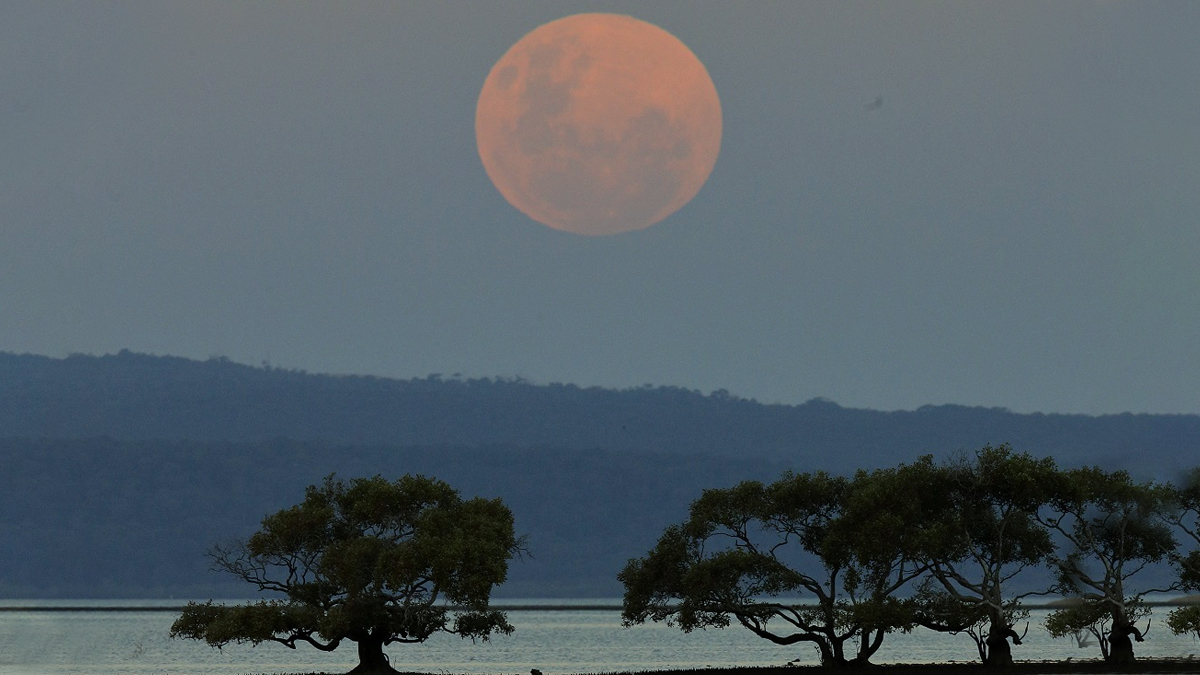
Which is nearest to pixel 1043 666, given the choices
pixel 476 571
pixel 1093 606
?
pixel 1093 606

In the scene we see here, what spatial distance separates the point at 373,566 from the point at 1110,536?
37.5 metres

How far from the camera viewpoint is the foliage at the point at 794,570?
265ft

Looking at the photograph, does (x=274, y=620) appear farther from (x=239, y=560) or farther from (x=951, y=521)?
(x=951, y=521)

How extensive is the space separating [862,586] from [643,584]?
35.5 feet

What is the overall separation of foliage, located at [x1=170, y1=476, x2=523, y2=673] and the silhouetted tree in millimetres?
27659

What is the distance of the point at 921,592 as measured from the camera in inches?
3265

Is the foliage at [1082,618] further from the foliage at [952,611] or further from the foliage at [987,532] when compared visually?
the foliage at [987,532]

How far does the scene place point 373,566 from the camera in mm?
78312

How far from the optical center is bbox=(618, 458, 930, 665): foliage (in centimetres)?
8069

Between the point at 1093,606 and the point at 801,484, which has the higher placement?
the point at 801,484

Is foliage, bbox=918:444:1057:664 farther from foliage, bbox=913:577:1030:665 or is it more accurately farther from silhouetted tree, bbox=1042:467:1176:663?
silhouetted tree, bbox=1042:467:1176:663

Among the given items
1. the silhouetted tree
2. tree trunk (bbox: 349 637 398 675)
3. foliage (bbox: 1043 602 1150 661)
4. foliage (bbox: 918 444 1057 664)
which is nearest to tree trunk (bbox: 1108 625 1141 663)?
the silhouetted tree

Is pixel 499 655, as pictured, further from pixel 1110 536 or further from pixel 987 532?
pixel 1110 536

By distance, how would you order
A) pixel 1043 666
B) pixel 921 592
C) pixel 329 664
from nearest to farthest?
pixel 921 592 → pixel 1043 666 → pixel 329 664
